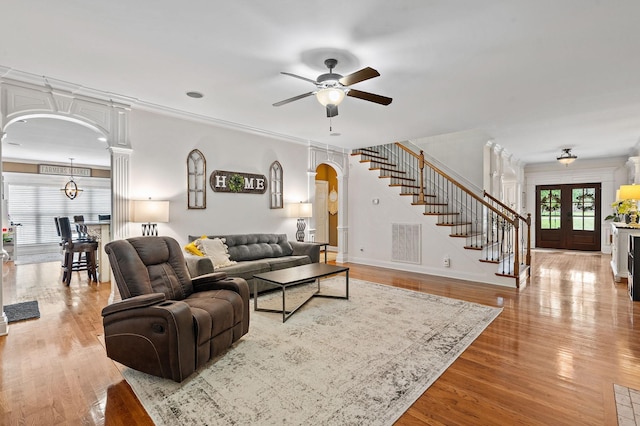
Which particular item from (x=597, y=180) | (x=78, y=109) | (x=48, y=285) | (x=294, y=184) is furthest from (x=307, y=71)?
(x=597, y=180)

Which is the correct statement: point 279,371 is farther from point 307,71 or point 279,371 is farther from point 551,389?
point 307,71

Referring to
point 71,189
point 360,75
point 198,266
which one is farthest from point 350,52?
point 71,189

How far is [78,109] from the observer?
3.82m

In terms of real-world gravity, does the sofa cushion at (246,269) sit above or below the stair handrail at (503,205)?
below

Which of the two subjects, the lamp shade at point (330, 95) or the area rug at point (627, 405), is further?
the lamp shade at point (330, 95)

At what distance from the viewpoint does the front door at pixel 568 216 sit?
367 inches

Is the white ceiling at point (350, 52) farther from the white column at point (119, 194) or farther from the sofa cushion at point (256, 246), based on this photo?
the sofa cushion at point (256, 246)

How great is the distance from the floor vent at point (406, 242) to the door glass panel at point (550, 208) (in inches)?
253

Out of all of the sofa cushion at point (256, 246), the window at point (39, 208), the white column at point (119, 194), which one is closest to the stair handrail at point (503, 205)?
the sofa cushion at point (256, 246)

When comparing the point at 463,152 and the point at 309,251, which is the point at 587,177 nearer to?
the point at 463,152

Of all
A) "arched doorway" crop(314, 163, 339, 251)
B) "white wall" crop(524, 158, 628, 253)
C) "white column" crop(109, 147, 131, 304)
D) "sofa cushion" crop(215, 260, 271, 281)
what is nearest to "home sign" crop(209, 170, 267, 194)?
"white column" crop(109, 147, 131, 304)

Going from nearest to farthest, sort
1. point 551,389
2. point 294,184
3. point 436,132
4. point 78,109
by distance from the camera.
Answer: point 551,389, point 78,109, point 436,132, point 294,184

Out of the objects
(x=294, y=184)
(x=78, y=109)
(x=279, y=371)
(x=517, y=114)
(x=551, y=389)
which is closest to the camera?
(x=551, y=389)

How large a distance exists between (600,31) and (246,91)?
3.49 metres
